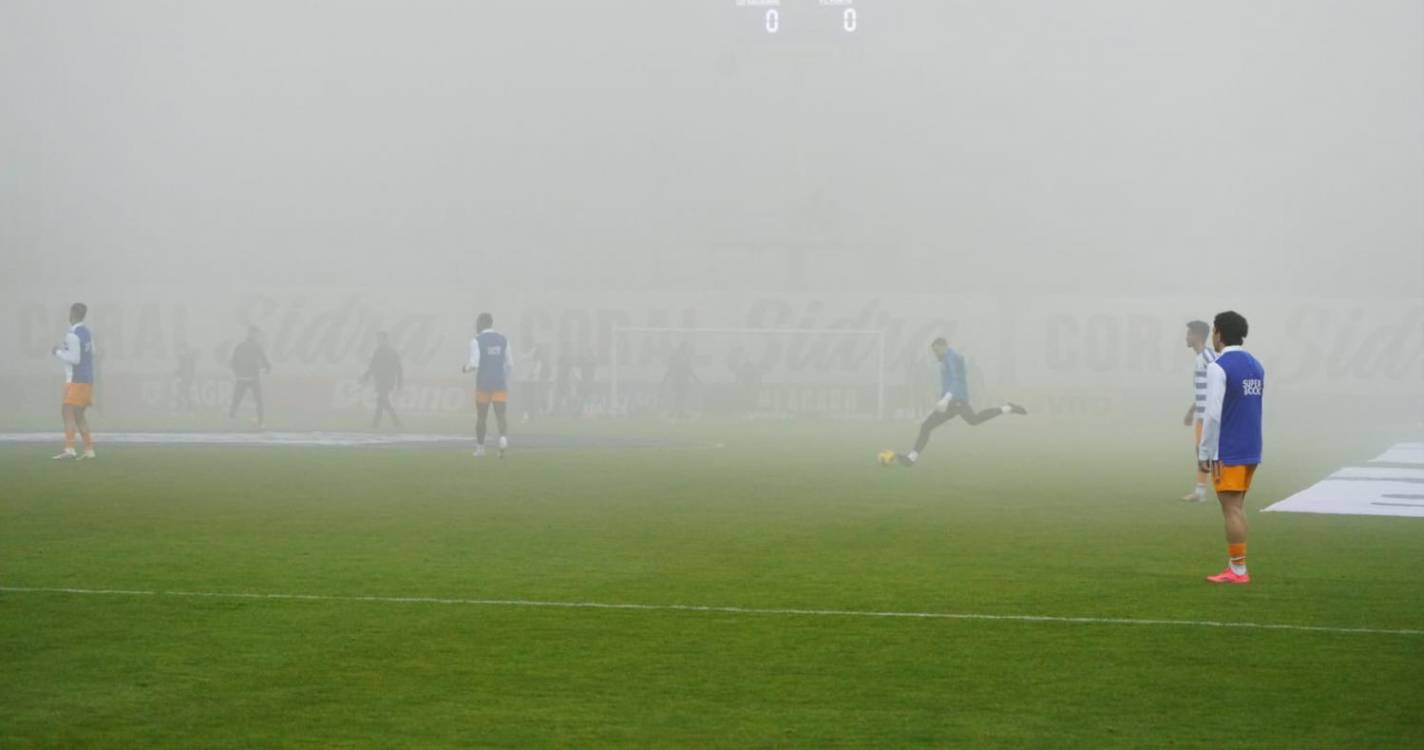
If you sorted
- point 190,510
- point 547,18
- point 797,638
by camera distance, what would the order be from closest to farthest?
point 797,638, point 190,510, point 547,18

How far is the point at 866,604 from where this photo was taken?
36.3 feet

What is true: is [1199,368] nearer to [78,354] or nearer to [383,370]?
[78,354]

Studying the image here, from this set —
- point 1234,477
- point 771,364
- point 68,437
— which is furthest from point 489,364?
point 771,364

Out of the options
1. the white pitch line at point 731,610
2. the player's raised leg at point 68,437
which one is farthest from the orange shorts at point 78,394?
the white pitch line at point 731,610

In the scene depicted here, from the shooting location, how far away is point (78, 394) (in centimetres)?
2339

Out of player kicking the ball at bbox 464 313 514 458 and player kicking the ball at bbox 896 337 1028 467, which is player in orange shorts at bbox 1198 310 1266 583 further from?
player kicking the ball at bbox 464 313 514 458

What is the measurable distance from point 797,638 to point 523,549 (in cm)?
460

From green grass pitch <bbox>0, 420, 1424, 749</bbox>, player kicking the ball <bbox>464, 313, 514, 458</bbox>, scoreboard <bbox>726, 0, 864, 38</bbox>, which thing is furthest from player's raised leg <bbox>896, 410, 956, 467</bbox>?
scoreboard <bbox>726, 0, 864, 38</bbox>

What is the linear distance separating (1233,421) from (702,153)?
5367cm

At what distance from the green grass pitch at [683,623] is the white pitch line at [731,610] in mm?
136

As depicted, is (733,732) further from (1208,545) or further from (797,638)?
(1208,545)

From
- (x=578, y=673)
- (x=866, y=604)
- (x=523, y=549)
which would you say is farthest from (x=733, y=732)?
(x=523, y=549)

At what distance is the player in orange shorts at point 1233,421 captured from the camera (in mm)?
11852

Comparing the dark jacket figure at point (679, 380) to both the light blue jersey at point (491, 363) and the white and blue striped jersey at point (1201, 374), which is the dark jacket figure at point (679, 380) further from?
the white and blue striped jersey at point (1201, 374)
